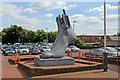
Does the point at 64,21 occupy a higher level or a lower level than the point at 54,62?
higher

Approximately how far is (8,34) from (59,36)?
2873 inches

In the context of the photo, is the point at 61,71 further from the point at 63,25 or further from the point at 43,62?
the point at 63,25

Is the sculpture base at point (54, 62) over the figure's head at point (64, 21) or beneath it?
beneath

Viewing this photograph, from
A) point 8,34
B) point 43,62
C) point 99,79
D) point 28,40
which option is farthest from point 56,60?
point 28,40

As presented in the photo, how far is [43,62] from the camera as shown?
14500 mm

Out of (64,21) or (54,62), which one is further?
(64,21)

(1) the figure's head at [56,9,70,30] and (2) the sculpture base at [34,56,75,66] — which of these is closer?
(2) the sculpture base at [34,56,75,66]

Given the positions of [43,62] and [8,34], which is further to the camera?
[8,34]

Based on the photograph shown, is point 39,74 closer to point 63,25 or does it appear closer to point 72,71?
point 72,71

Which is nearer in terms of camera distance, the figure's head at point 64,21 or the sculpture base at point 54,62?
the sculpture base at point 54,62

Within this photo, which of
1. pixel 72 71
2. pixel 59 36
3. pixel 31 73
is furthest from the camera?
pixel 59 36

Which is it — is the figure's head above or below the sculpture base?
above

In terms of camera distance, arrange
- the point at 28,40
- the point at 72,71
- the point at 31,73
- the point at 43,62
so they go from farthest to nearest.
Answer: the point at 28,40
the point at 43,62
the point at 72,71
the point at 31,73

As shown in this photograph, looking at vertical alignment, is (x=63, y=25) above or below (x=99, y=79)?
above
